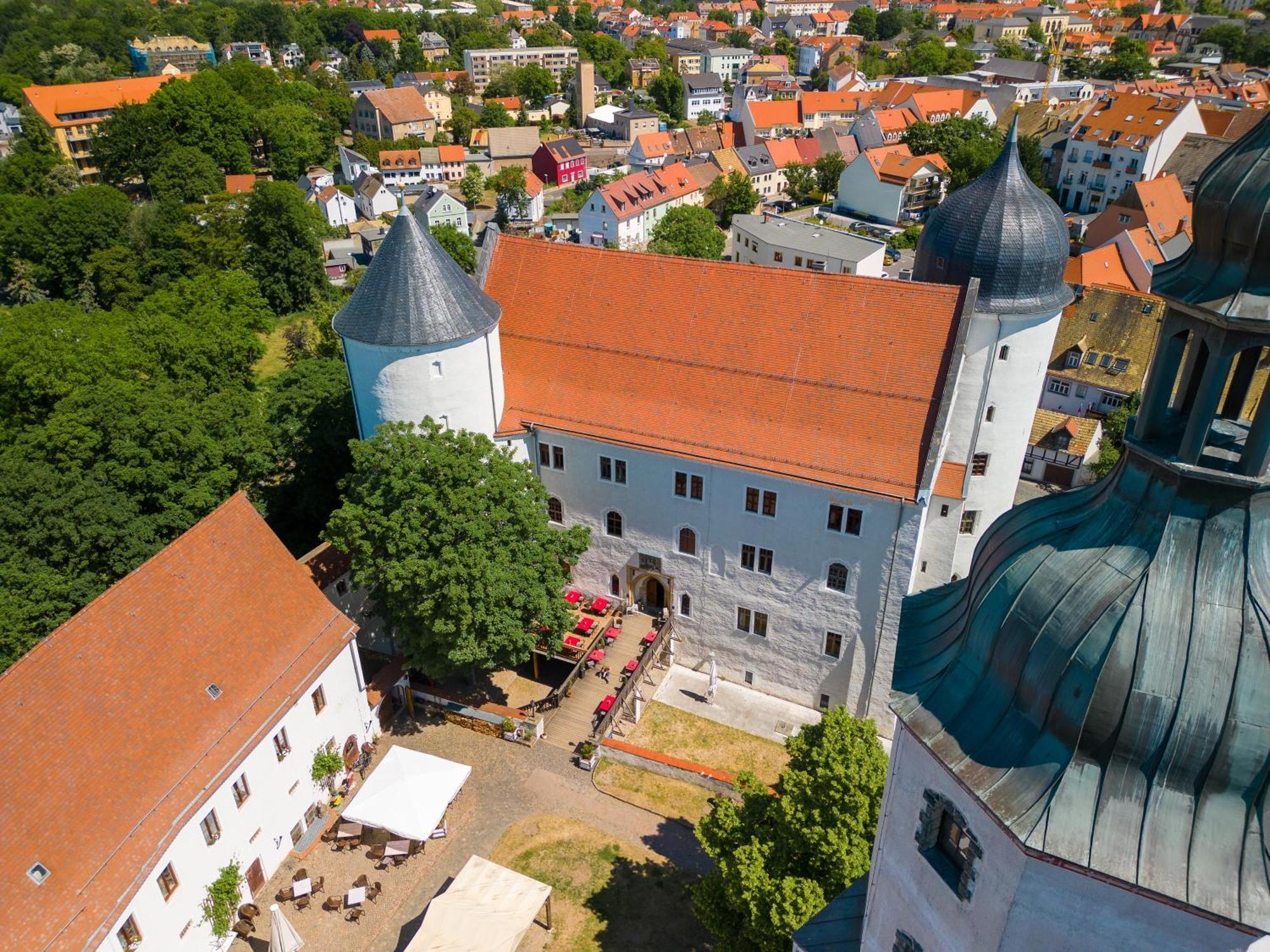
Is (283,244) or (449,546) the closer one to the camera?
(449,546)

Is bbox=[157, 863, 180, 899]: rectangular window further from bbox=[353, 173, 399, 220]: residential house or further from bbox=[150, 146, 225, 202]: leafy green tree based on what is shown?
bbox=[353, 173, 399, 220]: residential house

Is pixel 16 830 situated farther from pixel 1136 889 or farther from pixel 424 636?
pixel 1136 889

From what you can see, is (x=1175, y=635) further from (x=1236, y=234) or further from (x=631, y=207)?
(x=631, y=207)

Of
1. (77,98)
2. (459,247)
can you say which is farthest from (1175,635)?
(77,98)

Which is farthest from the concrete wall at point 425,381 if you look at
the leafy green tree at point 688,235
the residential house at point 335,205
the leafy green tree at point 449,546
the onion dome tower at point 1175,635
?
the residential house at point 335,205

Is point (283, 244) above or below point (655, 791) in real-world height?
above

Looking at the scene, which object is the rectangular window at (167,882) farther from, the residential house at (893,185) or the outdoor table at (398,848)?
the residential house at (893,185)
